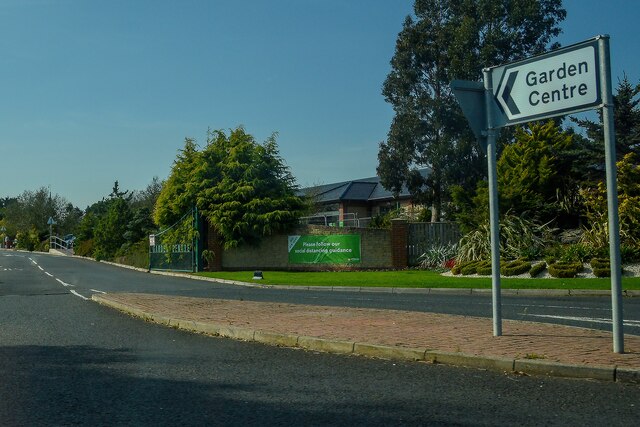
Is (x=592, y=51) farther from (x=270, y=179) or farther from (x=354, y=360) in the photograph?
(x=270, y=179)

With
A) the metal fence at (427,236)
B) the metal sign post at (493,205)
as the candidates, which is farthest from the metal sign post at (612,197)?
the metal fence at (427,236)

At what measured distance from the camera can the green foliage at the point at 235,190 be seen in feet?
117

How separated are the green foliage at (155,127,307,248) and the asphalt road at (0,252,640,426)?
2599 cm

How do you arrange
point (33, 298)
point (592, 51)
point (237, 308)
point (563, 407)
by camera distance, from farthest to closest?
point (33, 298) < point (237, 308) < point (592, 51) < point (563, 407)

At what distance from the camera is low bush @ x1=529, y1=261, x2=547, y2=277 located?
2239 centimetres

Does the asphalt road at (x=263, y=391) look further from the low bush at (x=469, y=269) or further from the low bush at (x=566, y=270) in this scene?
the low bush at (x=469, y=269)

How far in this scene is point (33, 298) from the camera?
59.2 feet

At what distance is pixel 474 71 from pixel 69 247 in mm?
54230

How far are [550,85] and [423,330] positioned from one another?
3.81 meters

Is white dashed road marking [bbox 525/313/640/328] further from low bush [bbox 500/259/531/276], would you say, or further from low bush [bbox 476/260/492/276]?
low bush [bbox 476/260/492/276]

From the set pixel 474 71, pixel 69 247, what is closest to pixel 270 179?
pixel 474 71

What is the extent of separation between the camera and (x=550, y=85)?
8109 millimetres

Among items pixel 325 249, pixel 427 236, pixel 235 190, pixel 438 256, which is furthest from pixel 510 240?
pixel 235 190

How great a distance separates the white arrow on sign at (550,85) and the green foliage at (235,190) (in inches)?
1064
